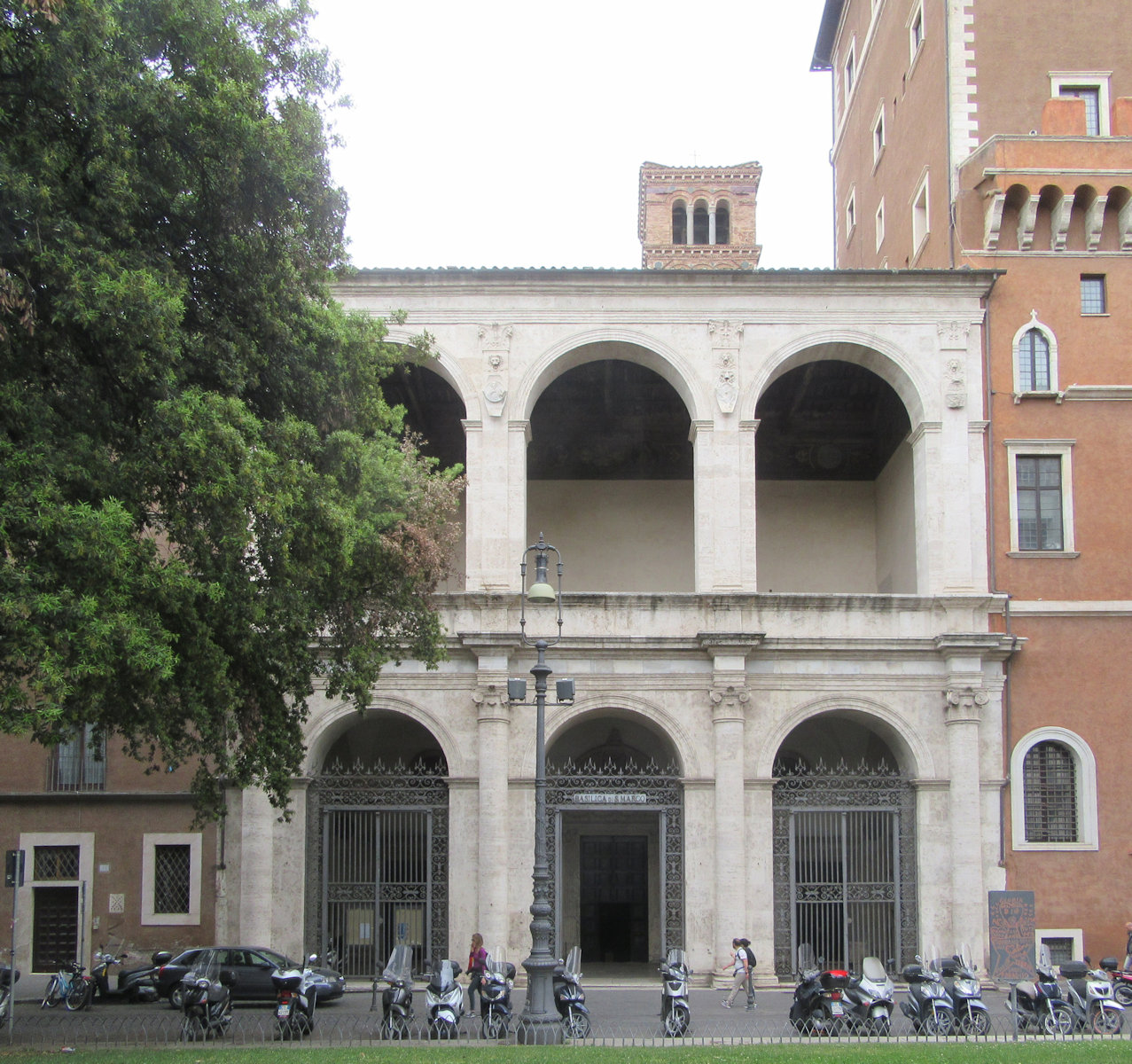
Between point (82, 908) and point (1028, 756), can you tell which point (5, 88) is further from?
point (1028, 756)

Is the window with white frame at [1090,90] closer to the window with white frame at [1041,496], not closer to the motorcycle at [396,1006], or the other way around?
the window with white frame at [1041,496]

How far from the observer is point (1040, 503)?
26438 mm

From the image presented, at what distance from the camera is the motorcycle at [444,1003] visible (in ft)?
58.7

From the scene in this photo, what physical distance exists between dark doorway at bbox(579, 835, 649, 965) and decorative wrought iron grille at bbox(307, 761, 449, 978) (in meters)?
5.13

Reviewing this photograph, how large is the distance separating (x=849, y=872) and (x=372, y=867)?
8.98 meters

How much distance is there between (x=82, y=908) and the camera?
26.0 m

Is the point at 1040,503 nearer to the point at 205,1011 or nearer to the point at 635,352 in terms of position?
the point at 635,352

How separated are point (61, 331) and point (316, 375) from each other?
3.31m

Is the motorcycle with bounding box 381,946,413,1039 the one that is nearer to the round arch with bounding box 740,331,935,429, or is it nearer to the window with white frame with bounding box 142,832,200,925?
the window with white frame with bounding box 142,832,200,925

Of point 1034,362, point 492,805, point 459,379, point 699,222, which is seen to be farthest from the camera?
point 699,222

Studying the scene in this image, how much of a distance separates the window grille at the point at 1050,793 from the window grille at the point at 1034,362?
269 inches

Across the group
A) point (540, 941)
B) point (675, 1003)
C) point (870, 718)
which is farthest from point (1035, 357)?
point (540, 941)

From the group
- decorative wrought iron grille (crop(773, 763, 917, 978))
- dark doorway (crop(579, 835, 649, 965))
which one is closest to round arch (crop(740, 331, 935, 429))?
decorative wrought iron grille (crop(773, 763, 917, 978))

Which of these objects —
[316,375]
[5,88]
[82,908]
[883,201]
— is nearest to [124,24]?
[5,88]
